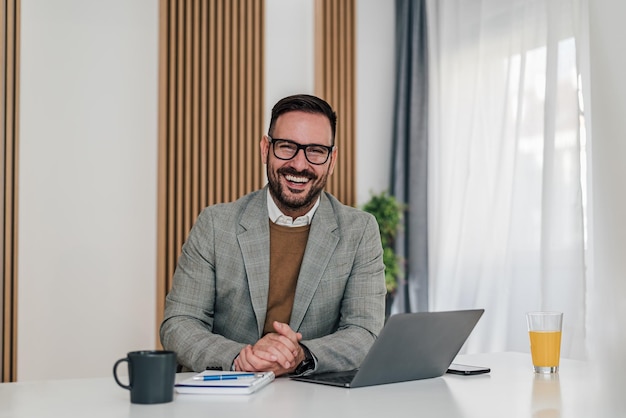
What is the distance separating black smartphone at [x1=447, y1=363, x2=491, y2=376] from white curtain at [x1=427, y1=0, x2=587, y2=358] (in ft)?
7.64

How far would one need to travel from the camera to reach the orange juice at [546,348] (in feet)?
5.76

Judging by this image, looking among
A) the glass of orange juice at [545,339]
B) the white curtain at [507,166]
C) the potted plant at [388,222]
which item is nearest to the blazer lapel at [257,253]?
the glass of orange juice at [545,339]

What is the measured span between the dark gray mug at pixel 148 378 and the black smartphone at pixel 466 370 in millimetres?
723

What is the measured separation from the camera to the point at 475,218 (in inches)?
180

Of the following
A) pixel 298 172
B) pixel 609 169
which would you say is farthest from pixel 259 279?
pixel 609 169

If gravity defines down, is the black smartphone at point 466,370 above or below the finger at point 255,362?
below

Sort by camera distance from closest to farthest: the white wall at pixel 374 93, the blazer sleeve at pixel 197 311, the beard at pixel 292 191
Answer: the blazer sleeve at pixel 197 311, the beard at pixel 292 191, the white wall at pixel 374 93

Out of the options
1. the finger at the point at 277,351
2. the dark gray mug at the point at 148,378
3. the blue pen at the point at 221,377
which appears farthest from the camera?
the finger at the point at 277,351

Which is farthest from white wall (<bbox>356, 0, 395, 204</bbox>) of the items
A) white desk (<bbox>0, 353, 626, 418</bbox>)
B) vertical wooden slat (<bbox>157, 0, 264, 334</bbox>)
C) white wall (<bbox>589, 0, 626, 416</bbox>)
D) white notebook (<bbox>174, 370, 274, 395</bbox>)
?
white wall (<bbox>589, 0, 626, 416</bbox>)

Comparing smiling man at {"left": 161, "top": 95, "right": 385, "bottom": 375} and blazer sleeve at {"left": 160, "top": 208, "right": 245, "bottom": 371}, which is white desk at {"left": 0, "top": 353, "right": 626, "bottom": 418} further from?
smiling man at {"left": 161, "top": 95, "right": 385, "bottom": 375}

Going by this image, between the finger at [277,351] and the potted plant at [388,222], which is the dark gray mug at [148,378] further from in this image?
the potted plant at [388,222]

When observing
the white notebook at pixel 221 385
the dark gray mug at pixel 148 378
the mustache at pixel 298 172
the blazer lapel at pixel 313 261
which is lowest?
the white notebook at pixel 221 385

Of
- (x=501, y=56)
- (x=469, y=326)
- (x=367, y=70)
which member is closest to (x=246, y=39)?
(x=367, y=70)

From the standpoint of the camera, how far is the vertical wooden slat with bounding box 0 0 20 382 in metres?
3.83
